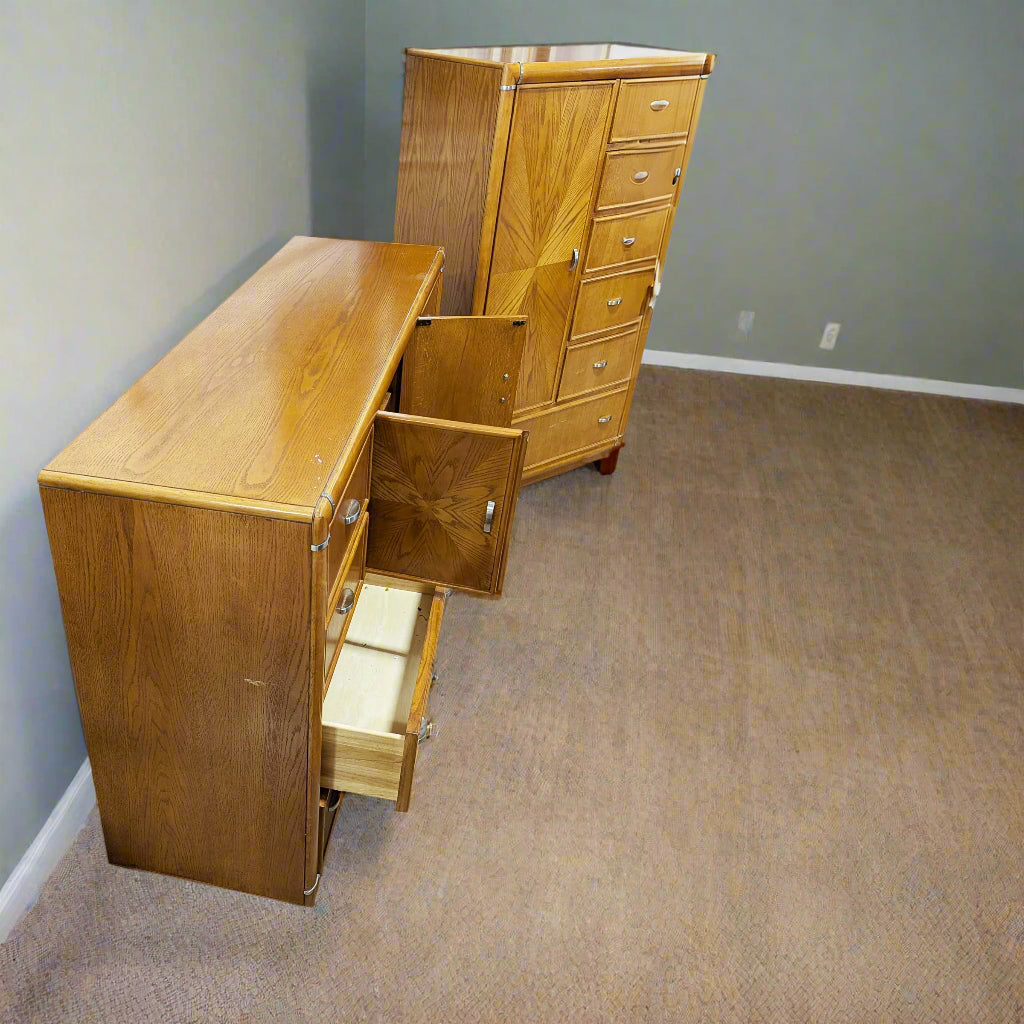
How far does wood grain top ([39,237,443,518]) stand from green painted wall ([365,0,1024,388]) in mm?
1799

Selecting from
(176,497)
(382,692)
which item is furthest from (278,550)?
(382,692)

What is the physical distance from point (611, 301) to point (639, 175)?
1.17 ft

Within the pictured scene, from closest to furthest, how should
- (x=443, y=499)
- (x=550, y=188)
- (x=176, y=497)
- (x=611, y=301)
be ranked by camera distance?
1. (x=176, y=497)
2. (x=443, y=499)
3. (x=550, y=188)
4. (x=611, y=301)

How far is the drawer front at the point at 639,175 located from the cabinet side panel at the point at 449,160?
1.21 feet

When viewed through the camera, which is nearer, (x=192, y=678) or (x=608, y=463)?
(x=192, y=678)

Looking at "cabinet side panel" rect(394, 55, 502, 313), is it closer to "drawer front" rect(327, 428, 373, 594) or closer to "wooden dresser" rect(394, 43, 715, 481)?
"wooden dresser" rect(394, 43, 715, 481)

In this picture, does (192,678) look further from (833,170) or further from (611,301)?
(833,170)

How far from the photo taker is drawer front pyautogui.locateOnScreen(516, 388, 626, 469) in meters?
2.55

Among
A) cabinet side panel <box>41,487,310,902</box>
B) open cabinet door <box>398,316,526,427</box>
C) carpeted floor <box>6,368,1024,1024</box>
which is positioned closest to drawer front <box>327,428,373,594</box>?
cabinet side panel <box>41,487,310,902</box>

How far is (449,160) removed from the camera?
204cm

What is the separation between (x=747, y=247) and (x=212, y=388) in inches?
111

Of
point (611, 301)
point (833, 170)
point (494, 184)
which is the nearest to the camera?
point (494, 184)

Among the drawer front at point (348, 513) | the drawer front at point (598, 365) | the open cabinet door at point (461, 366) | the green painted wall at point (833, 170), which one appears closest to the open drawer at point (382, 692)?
the drawer front at point (348, 513)

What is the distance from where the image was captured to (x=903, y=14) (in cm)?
300
